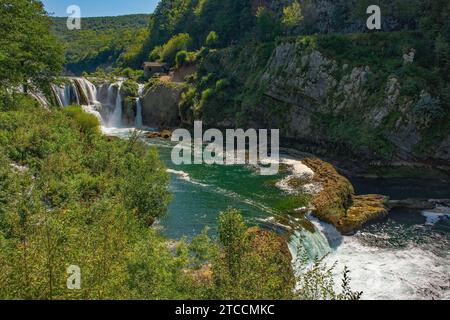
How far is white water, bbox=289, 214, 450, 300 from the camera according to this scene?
20.3 m

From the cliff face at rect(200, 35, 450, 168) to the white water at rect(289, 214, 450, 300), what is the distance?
17400 millimetres

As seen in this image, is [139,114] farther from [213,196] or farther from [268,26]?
[213,196]

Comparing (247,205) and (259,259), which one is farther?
(247,205)

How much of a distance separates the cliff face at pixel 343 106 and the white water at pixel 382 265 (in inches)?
685

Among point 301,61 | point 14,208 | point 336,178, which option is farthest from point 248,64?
point 14,208

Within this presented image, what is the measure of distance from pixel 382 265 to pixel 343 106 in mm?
25826

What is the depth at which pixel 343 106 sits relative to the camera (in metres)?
45.4

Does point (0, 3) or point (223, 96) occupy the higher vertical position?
point (0, 3)

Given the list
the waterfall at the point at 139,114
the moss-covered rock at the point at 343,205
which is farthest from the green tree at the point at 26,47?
the waterfall at the point at 139,114

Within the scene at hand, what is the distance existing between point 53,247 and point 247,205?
760 inches

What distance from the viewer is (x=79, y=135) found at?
97.9 feet

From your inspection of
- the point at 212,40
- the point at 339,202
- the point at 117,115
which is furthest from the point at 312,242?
the point at 212,40

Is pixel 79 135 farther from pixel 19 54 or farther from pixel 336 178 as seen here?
pixel 336 178

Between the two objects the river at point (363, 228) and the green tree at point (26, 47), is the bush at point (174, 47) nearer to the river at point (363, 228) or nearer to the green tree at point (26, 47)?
the green tree at point (26, 47)
